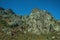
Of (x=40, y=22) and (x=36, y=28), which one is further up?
(x=40, y=22)

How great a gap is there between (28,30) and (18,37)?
1886 cm

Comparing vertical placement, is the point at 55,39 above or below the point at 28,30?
below

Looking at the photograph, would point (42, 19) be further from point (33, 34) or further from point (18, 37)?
point (18, 37)

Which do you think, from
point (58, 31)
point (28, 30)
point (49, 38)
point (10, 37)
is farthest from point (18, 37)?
point (58, 31)

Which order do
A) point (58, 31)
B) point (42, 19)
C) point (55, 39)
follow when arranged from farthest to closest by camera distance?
point (42, 19)
point (58, 31)
point (55, 39)

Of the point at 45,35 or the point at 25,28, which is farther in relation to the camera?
the point at 25,28

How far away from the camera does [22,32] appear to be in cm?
16175

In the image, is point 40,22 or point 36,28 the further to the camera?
point 40,22

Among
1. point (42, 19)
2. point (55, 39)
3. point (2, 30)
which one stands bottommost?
point (55, 39)

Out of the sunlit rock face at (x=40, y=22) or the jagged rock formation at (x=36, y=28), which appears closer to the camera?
the jagged rock formation at (x=36, y=28)

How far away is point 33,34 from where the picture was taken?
152 m

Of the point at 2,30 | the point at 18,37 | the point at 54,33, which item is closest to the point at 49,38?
the point at 54,33

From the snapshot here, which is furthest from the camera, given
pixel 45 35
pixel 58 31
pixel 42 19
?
pixel 42 19

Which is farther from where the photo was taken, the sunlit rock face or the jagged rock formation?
the sunlit rock face
